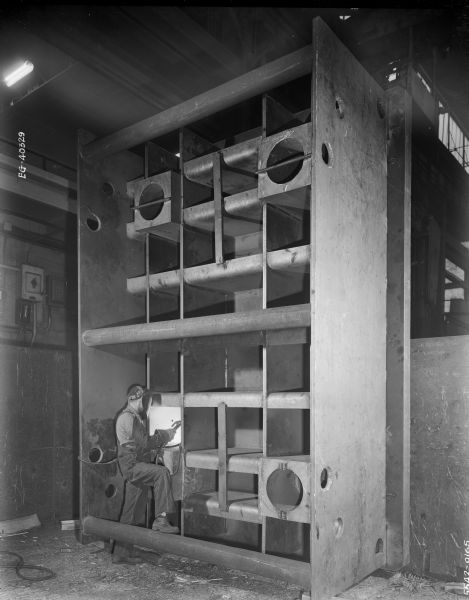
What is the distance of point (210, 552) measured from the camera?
3.31 metres

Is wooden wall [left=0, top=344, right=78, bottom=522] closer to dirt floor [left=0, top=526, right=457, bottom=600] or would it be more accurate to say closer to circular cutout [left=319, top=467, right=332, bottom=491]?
dirt floor [left=0, top=526, right=457, bottom=600]

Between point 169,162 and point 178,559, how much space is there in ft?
9.98

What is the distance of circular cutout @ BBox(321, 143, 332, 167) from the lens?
10.0 ft

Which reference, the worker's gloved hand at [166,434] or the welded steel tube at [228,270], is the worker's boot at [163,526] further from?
the welded steel tube at [228,270]

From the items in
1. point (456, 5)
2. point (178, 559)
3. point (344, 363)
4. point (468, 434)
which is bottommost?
point (178, 559)

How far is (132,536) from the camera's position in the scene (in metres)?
3.72

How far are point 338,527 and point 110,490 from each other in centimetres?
210

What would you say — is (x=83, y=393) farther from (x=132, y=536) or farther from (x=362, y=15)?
(x=362, y=15)

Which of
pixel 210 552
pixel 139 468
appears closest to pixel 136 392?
pixel 139 468

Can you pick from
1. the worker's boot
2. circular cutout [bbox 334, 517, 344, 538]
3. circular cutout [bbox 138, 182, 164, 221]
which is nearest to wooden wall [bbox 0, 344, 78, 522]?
the worker's boot

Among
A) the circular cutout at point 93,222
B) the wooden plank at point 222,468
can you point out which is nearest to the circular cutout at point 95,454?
the wooden plank at point 222,468

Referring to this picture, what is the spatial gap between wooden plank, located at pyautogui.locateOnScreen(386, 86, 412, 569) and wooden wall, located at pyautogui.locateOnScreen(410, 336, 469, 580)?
0.20 ft

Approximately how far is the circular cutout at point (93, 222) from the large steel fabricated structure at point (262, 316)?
20mm

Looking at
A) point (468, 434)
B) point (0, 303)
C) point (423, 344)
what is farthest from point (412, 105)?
point (0, 303)
